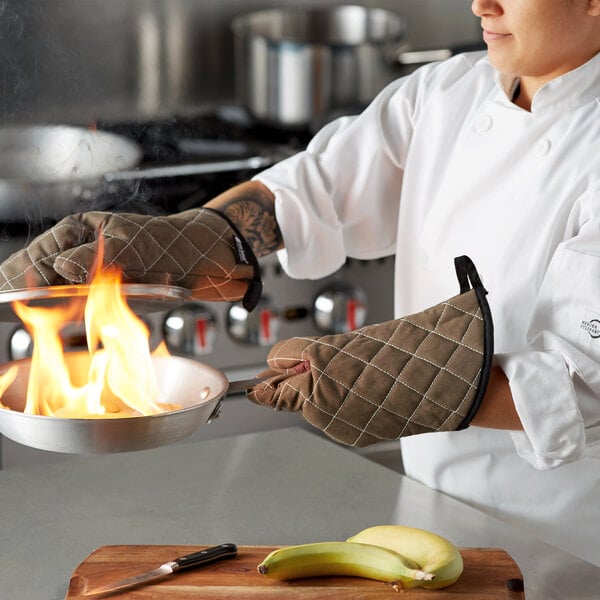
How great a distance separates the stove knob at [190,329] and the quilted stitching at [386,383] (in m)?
0.99

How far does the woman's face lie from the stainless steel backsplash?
0.53 m

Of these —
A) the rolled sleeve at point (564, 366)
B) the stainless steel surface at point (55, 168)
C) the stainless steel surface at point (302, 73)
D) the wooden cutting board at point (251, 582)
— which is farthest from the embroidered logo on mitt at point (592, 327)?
the stainless steel surface at point (302, 73)

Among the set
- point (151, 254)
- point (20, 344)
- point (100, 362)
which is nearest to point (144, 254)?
point (151, 254)

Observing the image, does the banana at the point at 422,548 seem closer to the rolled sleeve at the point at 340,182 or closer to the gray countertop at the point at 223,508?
the gray countertop at the point at 223,508

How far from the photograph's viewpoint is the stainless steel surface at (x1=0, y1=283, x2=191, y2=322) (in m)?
1.04

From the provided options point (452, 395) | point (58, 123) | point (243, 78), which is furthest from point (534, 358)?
point (243, 78)

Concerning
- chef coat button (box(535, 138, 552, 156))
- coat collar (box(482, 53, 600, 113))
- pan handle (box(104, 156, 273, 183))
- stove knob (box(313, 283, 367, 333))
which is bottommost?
stove knob (box(313, 283, 367, 333))

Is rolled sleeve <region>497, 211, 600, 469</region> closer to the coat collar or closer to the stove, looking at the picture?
the coat collar

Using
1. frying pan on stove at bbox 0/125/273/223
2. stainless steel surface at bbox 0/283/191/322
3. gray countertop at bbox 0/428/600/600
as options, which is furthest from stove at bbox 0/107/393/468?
stainless steel surface at bbox 0/283/191/322

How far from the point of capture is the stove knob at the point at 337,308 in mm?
2131

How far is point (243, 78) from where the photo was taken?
2.29 metres

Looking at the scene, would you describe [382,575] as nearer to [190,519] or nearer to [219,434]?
[190,519]

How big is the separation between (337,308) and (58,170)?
86cm

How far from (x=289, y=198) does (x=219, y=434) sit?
836mm
